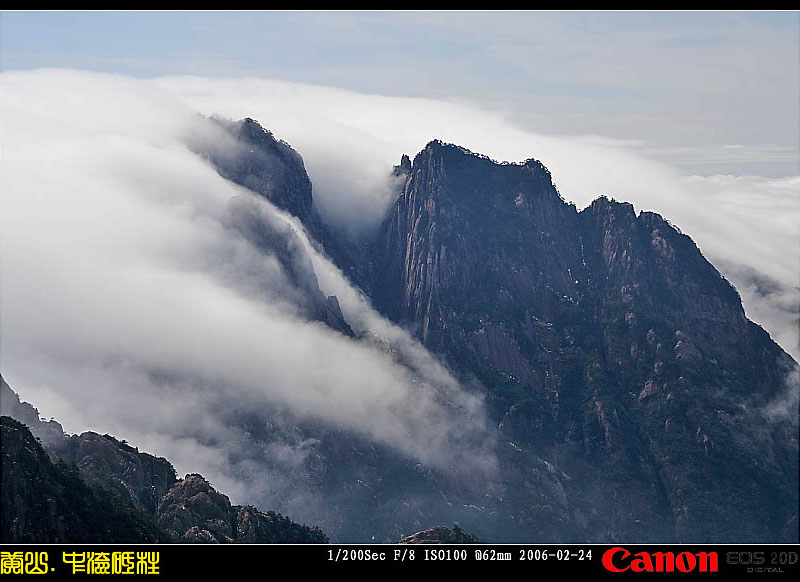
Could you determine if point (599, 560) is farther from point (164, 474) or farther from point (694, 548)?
point (164, 474)

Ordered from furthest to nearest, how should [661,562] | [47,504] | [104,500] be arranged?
[104,500], [47,504], [661,562]

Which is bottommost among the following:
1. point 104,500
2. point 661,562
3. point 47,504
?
point 661,562

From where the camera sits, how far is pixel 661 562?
8506cm

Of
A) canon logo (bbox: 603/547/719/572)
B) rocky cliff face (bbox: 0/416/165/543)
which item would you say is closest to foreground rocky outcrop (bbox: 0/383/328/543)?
rocky cliff face (bbox: 0/416/165/543)

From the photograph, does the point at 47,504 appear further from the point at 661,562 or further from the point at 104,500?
the point at 661,562

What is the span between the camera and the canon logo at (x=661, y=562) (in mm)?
84250

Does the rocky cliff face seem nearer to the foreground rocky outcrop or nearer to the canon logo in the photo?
the foreground rocky outcrop

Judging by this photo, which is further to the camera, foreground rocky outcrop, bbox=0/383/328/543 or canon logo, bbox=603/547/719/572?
foreground rocky outcrop, bbox=0/383/328/543

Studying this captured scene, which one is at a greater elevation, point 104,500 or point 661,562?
point 104,500

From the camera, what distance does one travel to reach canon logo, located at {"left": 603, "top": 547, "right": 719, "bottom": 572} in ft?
276

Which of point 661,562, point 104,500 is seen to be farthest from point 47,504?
point 661,562

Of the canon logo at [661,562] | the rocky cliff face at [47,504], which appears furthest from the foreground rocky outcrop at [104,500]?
the canon logo at [661,562]

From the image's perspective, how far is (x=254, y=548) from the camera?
269 feet
